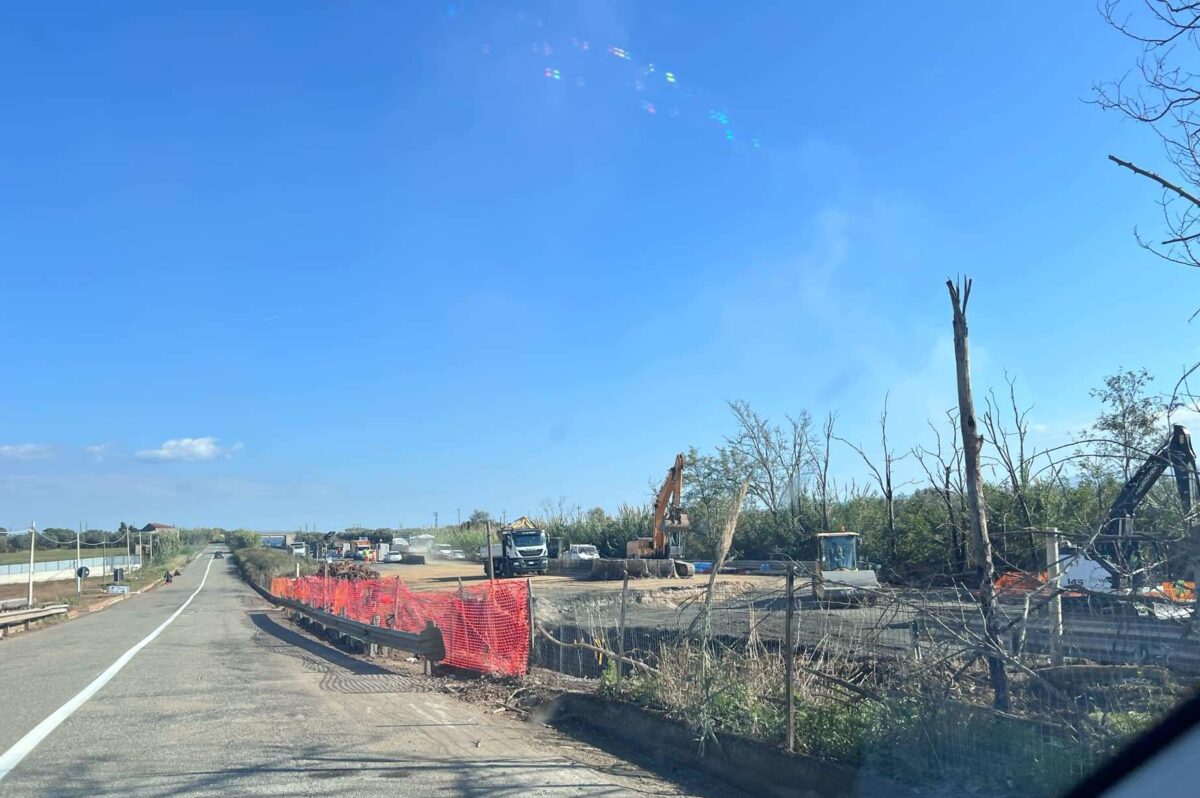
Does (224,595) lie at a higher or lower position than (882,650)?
lower

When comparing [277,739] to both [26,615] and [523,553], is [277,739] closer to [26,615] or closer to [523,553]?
[26,615]

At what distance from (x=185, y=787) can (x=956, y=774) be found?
6.08 metres

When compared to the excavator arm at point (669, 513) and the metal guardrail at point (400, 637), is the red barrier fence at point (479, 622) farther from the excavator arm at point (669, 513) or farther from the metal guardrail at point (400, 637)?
the excavator arm at point (669, 513)

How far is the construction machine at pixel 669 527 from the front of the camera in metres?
42.1

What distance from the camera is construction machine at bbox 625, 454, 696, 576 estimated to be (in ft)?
138

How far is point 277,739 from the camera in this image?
9664 mm

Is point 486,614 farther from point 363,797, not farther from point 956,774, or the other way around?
point 956,774

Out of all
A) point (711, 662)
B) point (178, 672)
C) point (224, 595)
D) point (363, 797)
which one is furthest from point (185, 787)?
point (224, 595)

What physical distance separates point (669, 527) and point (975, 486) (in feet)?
112

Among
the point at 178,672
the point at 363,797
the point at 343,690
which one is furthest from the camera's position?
the point at 178,672

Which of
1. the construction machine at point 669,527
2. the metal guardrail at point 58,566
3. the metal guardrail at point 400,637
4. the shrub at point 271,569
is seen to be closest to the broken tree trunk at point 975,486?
the metal guardrail at point 400,637

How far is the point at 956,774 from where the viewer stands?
21.5 ft

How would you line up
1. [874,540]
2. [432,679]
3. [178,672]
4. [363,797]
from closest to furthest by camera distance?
[363,797] → [432,679] → [178,672] → [874,540]

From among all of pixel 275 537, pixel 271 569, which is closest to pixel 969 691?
pixel 271 569
